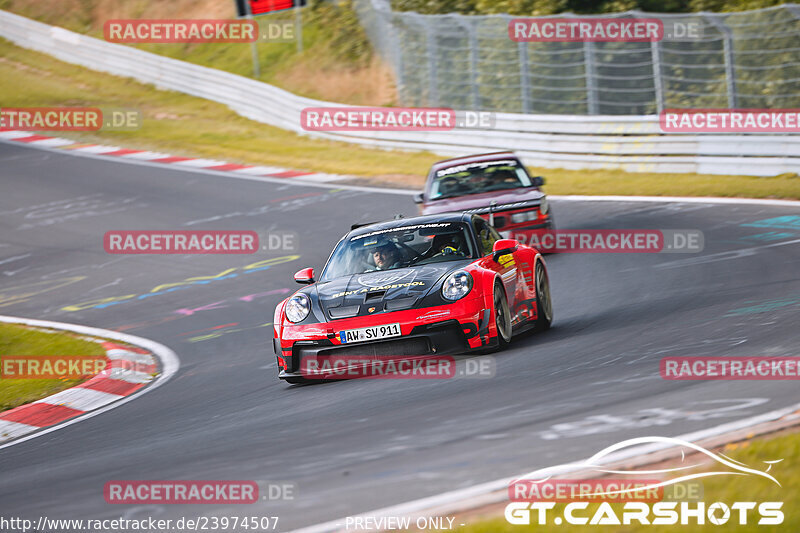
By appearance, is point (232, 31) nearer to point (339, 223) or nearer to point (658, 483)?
point (339, 223)

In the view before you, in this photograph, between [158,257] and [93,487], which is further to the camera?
[158,257]

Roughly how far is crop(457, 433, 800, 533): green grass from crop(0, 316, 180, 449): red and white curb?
5.55 m

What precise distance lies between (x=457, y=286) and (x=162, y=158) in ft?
64.6

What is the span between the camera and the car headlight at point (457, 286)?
8.70m

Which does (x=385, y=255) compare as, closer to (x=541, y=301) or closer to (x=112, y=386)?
(x=541, y=301)

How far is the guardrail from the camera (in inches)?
757

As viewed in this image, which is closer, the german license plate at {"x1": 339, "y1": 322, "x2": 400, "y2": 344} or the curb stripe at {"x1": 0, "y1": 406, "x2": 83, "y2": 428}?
the german license plate at {"x1": 339, "y1": 322, "x2": 400, "y2": 344}

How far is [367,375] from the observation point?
8.93m

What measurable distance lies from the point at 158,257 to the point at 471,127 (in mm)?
8485

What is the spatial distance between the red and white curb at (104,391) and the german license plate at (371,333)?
2378 mm

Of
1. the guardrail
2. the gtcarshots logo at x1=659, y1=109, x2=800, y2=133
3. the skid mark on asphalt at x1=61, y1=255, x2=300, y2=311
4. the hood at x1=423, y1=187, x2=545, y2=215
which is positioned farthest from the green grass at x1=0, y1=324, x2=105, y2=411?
the gtcarshots logo at x1=659, y1=109, x2=800, y2=133

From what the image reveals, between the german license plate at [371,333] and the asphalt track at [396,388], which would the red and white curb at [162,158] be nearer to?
the asphalt track at [396,388]

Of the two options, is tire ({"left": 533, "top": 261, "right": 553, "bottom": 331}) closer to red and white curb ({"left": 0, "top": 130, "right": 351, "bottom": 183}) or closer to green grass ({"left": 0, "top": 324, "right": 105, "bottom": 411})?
green grass ({"left": 0, "top": 324, "right": 105, "bottom": 411})

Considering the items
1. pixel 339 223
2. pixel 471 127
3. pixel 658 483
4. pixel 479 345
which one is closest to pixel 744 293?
pixel 479 345
